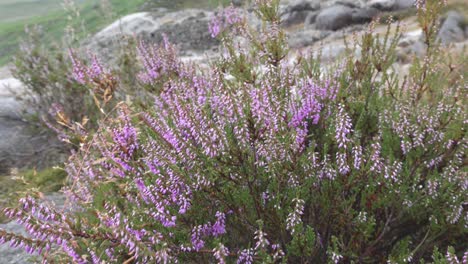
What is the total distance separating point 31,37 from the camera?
6871 mm

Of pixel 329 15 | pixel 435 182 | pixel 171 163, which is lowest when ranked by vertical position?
pixel 329 15

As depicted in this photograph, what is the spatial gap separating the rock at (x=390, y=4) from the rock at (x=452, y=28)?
5938 mm

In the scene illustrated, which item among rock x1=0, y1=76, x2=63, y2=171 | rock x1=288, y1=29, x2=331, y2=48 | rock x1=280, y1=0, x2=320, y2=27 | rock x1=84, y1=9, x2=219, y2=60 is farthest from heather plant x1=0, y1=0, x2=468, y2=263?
rock x1=280, y1=0, x2=320, y2=27

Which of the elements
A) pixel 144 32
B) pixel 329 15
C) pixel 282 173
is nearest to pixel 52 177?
pixel 282 173

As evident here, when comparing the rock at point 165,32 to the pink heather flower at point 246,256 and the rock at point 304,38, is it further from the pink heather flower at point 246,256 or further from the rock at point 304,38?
the pink heather flower at point 246,256

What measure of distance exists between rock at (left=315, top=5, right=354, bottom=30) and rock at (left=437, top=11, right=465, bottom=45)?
6.17 meters

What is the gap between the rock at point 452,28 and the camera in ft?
44.7

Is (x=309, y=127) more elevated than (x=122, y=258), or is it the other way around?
(x=309, y=127)

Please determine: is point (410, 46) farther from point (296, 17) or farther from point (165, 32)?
point (296, 17)

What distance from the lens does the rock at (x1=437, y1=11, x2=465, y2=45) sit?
13625 mm

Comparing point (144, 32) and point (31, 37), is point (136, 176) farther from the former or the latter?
point (144, 32)

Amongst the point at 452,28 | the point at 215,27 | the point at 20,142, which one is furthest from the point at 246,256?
the point at 452,28

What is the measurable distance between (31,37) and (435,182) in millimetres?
6880

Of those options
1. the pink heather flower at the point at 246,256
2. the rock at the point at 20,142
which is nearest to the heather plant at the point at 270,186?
the pink heather flower at the point at 246,256
